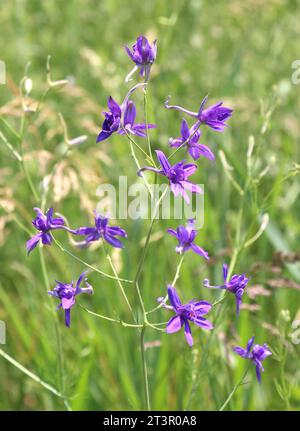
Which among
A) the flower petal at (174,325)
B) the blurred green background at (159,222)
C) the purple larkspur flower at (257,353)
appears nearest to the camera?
the flower petal at (174,325)

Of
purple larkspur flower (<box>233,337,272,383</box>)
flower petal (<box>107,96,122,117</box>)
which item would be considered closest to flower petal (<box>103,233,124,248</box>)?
flower petal (<box>107,96,122,117</box>)

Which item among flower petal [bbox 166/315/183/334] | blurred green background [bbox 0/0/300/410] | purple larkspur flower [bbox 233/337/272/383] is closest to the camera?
flower petal [bbox 166/315/183/334]

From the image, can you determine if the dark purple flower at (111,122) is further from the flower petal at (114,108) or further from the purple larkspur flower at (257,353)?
the purple larkspur flower at (257,353)

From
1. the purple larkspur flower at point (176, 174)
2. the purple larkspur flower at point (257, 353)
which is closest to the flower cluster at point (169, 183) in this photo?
the purple larkspur flower at point (176, 174)

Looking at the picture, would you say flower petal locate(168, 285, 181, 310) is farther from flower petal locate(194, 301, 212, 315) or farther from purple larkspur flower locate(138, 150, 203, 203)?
purple larkspur flower locate(138, 150, 203, 203)

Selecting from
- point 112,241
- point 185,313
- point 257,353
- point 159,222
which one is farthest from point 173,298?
point 159,222

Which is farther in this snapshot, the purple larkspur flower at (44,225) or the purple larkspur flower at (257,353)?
the purple larkspur flower at (257,353)

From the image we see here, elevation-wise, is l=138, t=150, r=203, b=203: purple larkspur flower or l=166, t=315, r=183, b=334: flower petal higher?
l=138, t=150, r=203, b=203: purple larkspur flower

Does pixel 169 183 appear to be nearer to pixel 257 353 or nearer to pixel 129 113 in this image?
pixel 129 113
